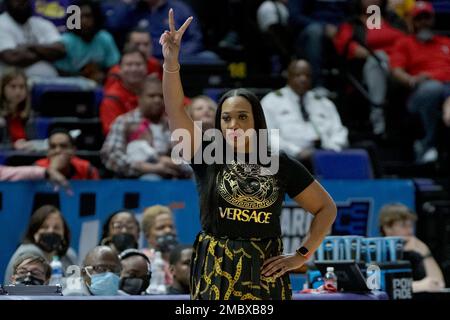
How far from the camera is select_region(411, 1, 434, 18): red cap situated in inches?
436

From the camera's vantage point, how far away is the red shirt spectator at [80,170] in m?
8.73

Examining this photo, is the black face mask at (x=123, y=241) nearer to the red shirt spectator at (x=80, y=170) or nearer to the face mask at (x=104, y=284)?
the red shirt spectator at (x=80, y=170)

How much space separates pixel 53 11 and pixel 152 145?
225cm

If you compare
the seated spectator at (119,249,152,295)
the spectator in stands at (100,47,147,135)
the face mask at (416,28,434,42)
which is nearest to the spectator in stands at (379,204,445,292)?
the seated spectator at (119,249,152,295)

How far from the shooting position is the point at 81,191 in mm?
8492

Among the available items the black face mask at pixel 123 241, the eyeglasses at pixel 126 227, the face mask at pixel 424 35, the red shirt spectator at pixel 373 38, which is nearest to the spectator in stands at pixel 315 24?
the red shirt spectator at pixel 373 38

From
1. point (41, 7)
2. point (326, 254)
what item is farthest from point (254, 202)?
point (41, 7)

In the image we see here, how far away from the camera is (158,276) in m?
7.43

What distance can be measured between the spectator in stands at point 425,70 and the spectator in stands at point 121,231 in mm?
3461

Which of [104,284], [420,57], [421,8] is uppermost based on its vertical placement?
[421,8]

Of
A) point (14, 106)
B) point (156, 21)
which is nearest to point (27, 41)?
point (14, 106)

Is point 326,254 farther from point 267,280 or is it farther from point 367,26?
point 367,26

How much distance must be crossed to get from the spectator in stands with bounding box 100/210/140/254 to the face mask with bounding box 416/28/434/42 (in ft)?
13.9

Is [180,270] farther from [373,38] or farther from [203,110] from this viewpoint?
[373,38]
